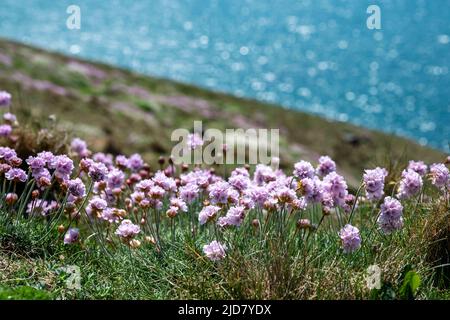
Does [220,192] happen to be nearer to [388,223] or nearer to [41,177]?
[388,223]

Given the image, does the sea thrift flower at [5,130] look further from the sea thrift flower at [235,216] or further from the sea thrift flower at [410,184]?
the sea thrift flower at [410,184]

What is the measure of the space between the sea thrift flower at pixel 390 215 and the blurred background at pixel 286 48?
45.0 m

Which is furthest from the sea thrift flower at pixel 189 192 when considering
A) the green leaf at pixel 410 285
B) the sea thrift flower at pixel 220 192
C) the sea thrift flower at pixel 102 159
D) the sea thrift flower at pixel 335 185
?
the sea thrift flower at pixel 102 159

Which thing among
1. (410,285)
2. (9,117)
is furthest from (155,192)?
(9,117)

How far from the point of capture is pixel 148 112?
2164 centimetres

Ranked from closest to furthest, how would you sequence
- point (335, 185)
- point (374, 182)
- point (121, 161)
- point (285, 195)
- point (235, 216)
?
point (285, 195) < point (235, 216) < point (374, 182) < point (335, 185) < point (121, 161)

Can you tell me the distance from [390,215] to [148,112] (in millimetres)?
17464

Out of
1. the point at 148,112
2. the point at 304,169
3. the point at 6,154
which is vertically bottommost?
the point at 148,112

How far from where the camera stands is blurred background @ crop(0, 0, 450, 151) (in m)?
59.0

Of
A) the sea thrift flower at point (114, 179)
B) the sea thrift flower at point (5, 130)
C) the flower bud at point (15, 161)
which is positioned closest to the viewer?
the flower bud at point (15, 161)

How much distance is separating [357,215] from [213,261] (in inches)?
97.9

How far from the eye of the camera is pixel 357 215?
265 inches

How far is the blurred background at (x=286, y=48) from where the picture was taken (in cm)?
5903

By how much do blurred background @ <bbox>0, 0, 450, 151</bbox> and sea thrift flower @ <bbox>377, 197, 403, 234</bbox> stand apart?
45.0 metres
